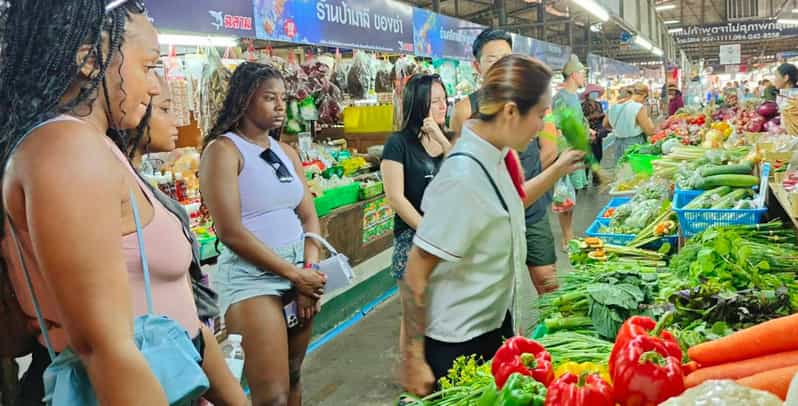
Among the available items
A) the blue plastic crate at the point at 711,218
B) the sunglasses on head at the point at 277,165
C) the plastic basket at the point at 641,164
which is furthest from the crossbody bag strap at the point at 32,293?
the plastic basket at the point at 641,164

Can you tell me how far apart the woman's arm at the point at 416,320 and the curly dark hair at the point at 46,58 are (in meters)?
1.23

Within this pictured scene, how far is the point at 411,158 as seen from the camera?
3564mm

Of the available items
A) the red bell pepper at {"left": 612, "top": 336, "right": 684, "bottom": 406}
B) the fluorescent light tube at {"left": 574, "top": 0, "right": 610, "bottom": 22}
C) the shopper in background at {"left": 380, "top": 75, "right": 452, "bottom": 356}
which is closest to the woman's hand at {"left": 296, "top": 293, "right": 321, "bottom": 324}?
the shopper in background at {"left": 380, "top": 75, "right": 452, "bottom": 356}

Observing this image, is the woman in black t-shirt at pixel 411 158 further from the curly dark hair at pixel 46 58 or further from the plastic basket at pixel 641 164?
the plastic basket at pixel 641 164

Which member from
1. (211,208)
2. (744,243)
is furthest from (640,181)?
(211,208)

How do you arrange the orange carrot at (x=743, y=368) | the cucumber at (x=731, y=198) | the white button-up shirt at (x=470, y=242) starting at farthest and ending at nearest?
1. the cucumber at (x=731, y=198)
2. the white button-up shirt at (x=470, y=242)
3. the orange carrot at (x=743, y=368)

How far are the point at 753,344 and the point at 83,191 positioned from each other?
1654 millimetres

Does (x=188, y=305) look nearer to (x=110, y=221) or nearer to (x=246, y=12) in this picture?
(x=110, y=221)

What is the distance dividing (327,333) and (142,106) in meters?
4.18

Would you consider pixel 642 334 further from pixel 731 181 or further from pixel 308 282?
pixel 731 181

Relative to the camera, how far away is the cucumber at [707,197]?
13.6ft

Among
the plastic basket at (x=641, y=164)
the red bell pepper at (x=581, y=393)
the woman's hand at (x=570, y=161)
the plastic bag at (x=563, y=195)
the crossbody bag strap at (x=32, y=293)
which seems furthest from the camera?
the plastic bag at (x=563, y=195)

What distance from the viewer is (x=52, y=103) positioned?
142 centimetres

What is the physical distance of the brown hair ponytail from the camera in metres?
2.38
